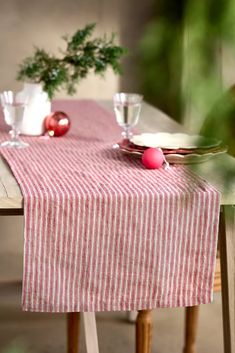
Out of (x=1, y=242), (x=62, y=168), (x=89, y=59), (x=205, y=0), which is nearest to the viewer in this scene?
(x=205, y=0)

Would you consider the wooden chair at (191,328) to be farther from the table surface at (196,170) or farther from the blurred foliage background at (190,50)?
the blurred foliage background at (190,50)

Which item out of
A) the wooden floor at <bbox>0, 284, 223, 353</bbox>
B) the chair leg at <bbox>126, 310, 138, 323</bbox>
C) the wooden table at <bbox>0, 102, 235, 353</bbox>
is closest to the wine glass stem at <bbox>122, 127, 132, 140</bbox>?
the wooden table at <bbox>0, 102, 235, 353</bbox>

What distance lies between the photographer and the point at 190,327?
2.27m

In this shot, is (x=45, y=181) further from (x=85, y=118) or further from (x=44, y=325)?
(x=44, y=325)

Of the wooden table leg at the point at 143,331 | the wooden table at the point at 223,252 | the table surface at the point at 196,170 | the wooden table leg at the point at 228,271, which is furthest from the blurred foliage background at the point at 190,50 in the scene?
the wooden table leg at the point at 143,331

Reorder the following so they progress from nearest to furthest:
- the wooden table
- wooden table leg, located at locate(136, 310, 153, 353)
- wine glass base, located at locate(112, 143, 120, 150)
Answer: the wooden table < wooden table leg, located at locate(136, 310, 153, 353) < wine glass base, located at locate(112, 143, 120, 150)

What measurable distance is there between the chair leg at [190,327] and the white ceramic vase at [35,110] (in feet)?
2.18

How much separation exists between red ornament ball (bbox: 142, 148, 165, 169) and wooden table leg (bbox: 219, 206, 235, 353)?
170mm

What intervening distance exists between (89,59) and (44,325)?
3.51ft

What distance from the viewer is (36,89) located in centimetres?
208

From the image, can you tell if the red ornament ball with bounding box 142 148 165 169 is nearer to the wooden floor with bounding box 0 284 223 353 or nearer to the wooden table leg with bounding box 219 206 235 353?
the wooden table leg with bounding box 219 206 235 353

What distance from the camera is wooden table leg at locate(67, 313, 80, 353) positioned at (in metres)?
2.21

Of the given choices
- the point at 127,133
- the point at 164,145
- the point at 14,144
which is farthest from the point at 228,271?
the point at 14,144

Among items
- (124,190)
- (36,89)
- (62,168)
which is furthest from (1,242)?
(124,190)
